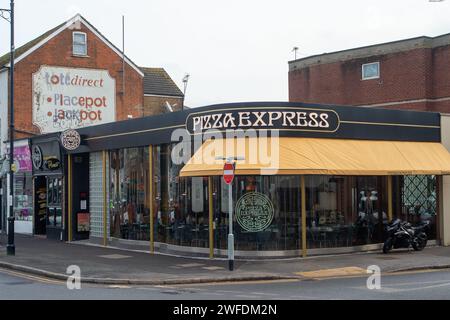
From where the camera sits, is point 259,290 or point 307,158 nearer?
point 259,290

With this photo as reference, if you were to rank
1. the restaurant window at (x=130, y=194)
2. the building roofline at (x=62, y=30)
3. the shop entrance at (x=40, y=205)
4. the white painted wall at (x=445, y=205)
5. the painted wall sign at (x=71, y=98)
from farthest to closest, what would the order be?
the painted wall sign at (x=71, y=98)
the building roofline at (x=62, y=30)
the shop entrance at (x=40, y=205)
the restaurant window at (x=130, y=194)
the white painted wall at (x=445, y=205)

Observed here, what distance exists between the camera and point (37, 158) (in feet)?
97.0

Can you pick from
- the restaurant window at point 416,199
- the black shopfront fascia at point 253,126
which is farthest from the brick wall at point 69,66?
the restaurant window at point 416,199

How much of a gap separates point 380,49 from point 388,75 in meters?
1.88

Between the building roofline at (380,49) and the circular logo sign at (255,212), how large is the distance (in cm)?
2466

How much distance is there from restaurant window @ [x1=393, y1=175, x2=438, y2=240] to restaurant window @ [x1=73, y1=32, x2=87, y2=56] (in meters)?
21.4

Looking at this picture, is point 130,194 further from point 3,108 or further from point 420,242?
point 3,108

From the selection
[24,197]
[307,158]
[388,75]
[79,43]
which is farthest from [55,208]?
[388,75]

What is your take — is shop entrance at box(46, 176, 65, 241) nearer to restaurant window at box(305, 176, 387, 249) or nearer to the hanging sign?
the hanging sign

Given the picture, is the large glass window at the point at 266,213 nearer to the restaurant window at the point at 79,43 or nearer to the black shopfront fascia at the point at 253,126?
the black shopfront fascia at the point at 253,126

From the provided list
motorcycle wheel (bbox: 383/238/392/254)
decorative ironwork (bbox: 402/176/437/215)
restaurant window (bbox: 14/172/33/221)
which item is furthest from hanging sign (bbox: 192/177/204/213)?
restaurant window (bbox: 14/172/33/221)

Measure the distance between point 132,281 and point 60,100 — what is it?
22199 mm

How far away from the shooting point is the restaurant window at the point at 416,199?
75.0 ft
